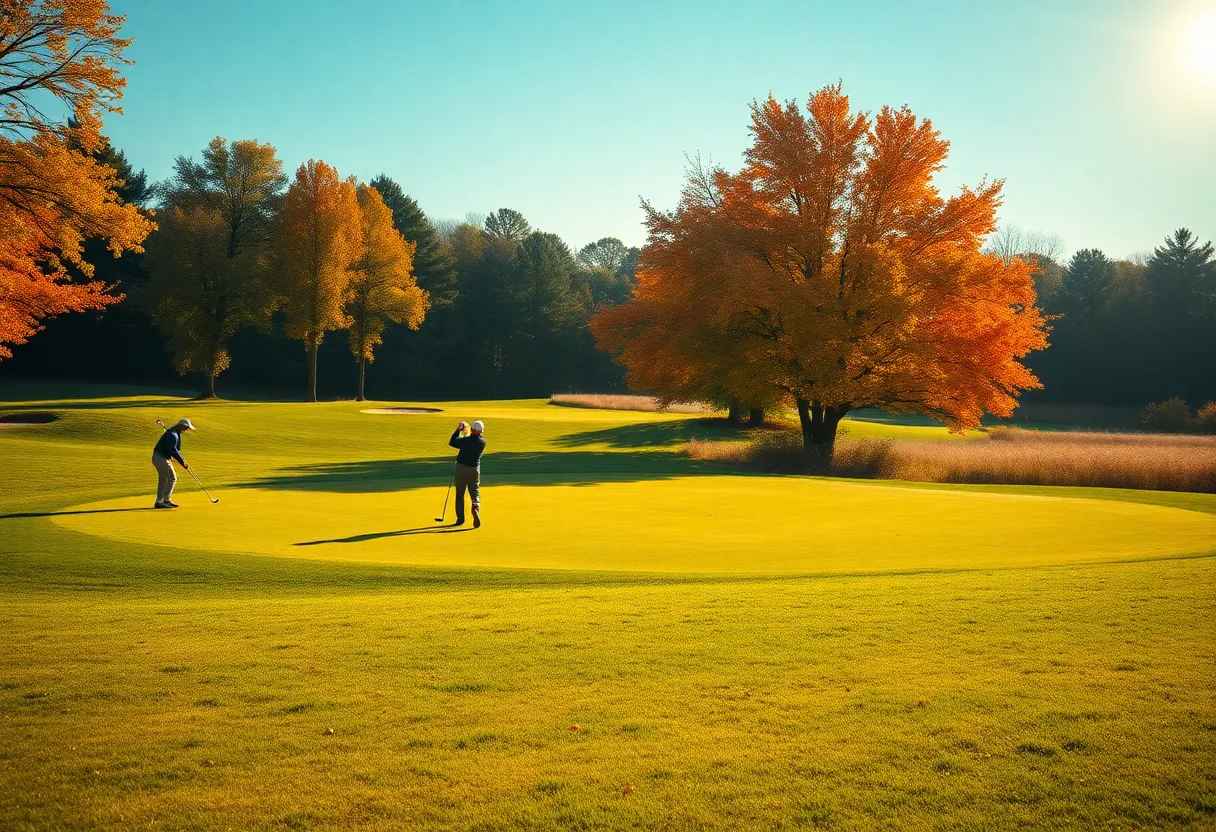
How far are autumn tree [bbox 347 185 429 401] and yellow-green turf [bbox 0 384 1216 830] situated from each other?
133ft

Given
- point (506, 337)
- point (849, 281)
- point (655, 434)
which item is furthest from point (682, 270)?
point (506, 337)

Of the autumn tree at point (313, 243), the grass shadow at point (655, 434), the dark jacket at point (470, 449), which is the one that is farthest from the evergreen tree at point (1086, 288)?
the dark jacket at point (470, 449)

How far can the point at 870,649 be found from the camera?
23.2ft

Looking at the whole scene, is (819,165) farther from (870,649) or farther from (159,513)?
(870,649)

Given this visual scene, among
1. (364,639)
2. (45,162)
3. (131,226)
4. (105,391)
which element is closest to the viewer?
(364,639)

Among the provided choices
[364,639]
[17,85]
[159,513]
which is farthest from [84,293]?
[364,639]

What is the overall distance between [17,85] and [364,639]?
23.6 m

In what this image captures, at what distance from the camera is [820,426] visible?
107ft

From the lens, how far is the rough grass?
80.8 feet

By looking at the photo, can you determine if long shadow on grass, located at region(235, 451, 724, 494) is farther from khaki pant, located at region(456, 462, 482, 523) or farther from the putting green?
khaki pant, located at region(456, 462, 482, 523)

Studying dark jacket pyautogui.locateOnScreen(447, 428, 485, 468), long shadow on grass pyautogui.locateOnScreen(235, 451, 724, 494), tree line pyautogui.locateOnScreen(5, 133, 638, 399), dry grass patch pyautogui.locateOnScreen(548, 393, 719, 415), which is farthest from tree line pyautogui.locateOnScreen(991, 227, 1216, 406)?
dark jacket pyautogui.locateOnScreen(447, 428, 485, 468)

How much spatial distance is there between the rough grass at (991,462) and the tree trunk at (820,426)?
47 centimetres

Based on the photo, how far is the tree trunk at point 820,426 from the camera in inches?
1187

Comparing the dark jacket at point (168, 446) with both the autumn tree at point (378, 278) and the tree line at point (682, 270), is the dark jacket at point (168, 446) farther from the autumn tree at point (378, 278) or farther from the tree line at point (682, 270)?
the autumn tree at point (378, 278)
